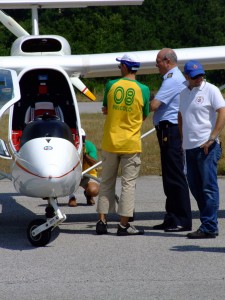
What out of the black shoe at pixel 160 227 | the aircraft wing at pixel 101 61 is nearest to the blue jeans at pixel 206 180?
the black shoe at pixel 160 227

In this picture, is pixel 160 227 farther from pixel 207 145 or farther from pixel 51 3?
pixel 51 3

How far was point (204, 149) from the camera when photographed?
8.41 m

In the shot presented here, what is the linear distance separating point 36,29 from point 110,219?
458cm

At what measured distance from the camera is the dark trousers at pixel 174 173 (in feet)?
30.1

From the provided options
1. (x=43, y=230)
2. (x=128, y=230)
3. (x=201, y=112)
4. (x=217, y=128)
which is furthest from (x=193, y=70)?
(x=43, y=230)

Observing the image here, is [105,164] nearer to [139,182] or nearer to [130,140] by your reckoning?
[130,140]

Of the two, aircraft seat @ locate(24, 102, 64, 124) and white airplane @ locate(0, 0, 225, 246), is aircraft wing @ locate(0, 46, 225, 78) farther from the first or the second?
aircraft seat @ locate(24, 102, 64, 124)

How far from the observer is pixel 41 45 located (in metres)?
11.4

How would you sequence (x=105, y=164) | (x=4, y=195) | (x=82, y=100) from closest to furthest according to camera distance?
(x=105, y=164), (x=4, y=195), (x=82, y=100)

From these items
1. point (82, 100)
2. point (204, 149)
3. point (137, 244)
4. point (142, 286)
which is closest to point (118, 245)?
point (137, 244)

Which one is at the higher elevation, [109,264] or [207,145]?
[207,145]

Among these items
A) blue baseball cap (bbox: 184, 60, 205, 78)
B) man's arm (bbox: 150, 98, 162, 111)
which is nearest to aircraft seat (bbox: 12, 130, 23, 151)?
man's arm (bbox: 150, 98, 162, 111)

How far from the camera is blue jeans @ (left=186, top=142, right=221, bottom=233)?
848 centimetres

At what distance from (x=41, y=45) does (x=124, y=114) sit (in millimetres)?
3020
